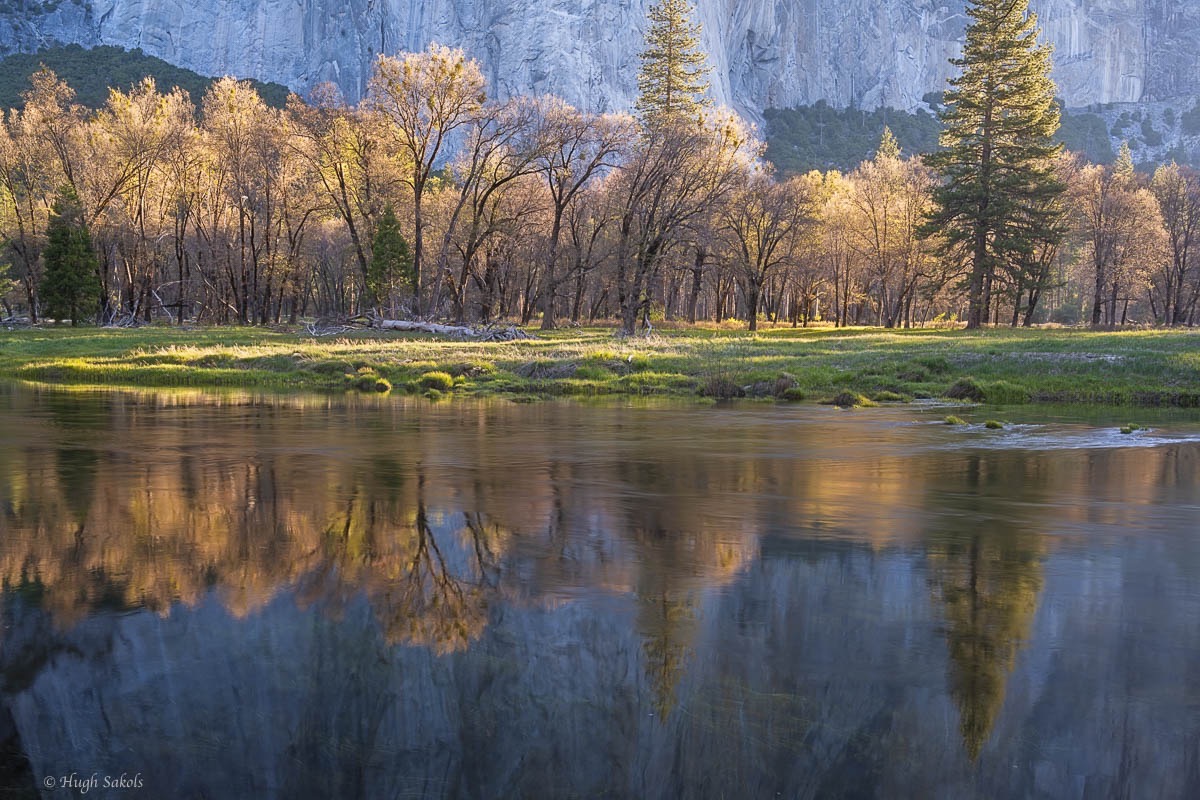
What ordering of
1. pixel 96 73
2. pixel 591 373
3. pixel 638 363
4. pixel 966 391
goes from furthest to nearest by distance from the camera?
1. pixel 96 73
2. pixel 638 363
3. pixel 591 373
4. pixel 966 391

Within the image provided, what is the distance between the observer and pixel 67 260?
59.1 meters

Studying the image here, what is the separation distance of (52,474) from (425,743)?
11.4 meters

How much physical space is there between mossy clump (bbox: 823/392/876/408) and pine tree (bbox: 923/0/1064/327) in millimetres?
30576

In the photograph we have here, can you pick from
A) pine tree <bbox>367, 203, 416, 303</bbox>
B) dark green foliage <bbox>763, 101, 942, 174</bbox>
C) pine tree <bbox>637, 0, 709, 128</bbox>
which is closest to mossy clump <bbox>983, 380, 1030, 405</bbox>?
pine tree <bbox>367, 203, 416, 303</bbox>

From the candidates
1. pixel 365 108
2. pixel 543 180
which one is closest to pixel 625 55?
pixel 543 180

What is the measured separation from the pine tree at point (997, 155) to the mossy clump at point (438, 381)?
117 ft

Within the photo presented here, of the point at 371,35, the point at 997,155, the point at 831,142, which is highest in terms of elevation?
the point at 371,35

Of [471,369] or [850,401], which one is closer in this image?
[850,401]

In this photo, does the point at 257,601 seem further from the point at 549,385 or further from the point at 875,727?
the point at 549,385

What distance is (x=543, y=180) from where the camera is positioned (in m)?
70.4

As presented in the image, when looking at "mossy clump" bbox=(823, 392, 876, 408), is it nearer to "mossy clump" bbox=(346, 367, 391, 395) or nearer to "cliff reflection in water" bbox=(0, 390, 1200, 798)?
"cliff reflection in water" bbox=(0, 390, 1200, 798)

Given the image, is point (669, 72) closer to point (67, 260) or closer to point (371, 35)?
point (67, 260)

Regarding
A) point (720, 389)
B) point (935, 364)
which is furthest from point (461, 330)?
point (935, 364)

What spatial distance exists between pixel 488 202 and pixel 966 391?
44259 millimetres
